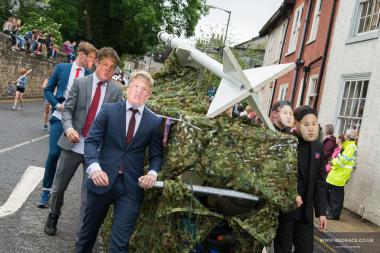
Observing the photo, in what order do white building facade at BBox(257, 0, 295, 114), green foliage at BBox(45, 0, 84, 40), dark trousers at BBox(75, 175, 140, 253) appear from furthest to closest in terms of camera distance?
green foliage at BBox(45, 0, 84, 40), white building facade at BBox(257, 0, 295, 114), dark trousers at BBox(75, 175, 140, 253)

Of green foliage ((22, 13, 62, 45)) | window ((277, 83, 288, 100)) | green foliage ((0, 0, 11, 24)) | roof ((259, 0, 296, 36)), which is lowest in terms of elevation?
window ((277, 83, 288, 100))

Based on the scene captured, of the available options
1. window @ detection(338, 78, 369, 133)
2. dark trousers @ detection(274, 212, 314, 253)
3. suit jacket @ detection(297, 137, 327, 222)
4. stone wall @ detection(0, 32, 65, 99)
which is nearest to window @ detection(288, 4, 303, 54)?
window @ detection(338, 78, 369, 133)

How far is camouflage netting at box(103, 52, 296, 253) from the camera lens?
3.81 m

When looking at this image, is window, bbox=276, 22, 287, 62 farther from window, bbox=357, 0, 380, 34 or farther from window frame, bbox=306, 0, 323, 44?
window, bbox=357, 0, 380, 34

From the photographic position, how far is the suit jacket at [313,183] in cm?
486

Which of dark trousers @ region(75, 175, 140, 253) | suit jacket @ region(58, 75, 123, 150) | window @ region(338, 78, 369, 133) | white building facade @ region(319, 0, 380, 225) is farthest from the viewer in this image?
window @ region(338, 78, 369, 133)

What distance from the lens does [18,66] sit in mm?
23469

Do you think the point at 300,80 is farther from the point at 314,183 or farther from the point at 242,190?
the point at 242,190

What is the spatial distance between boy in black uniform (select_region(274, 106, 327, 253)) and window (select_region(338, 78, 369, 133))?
770cm

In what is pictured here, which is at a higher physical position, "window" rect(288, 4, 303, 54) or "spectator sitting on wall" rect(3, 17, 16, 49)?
"window" rect(288, 4, 303, 54)

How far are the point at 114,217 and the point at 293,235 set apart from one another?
187cm

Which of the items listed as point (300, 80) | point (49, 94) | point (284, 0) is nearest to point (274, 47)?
point (284, 0)

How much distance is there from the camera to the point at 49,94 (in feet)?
19.4

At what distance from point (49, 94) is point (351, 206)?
317 inches
